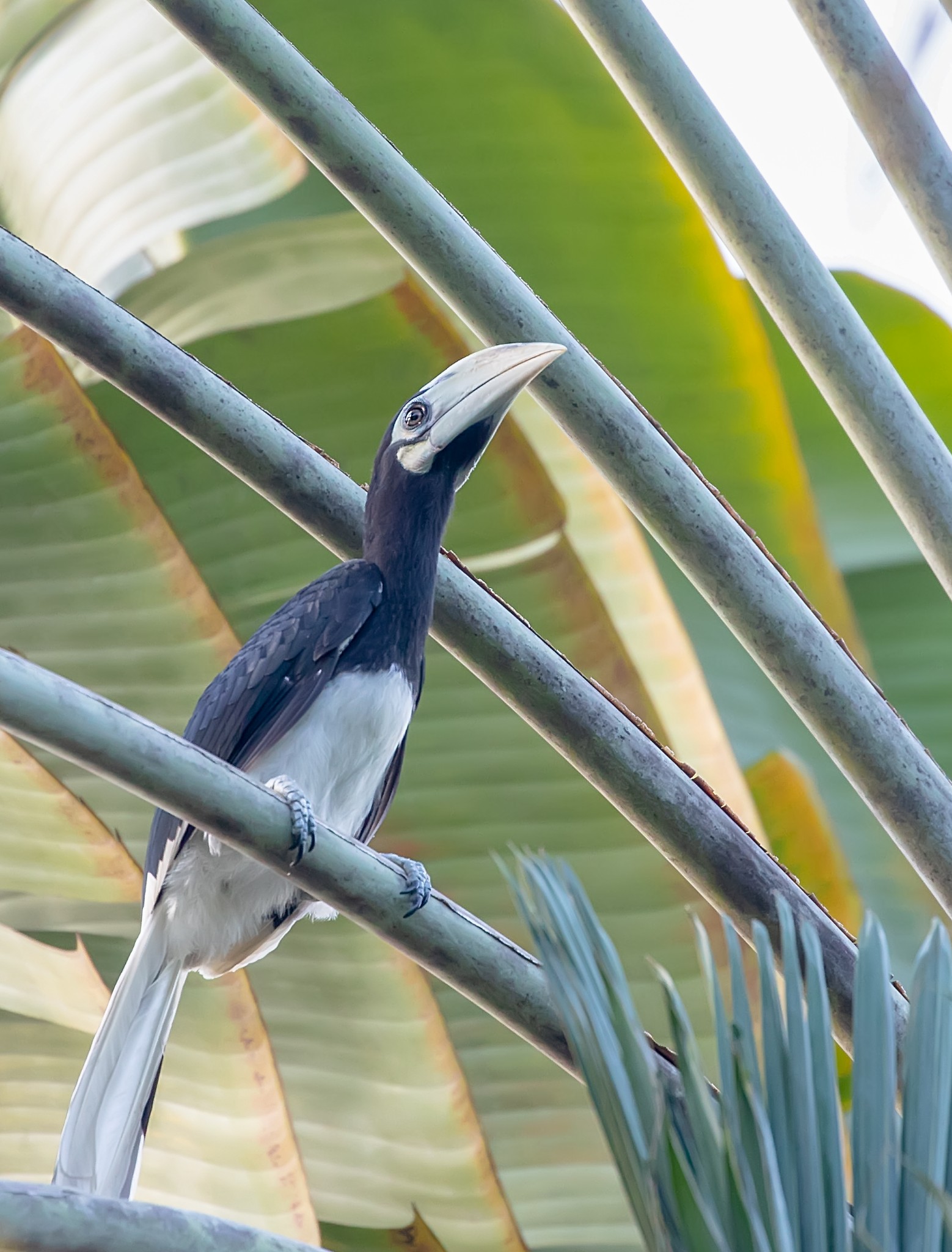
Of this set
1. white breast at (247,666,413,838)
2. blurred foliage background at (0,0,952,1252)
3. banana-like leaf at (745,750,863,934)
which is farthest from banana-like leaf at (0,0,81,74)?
banana-like leaf at (745,750,863,934)

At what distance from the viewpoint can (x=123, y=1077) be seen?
1.25m

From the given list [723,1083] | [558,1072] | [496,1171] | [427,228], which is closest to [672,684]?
[558,1072]

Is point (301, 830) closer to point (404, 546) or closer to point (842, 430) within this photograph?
point (404, 546)

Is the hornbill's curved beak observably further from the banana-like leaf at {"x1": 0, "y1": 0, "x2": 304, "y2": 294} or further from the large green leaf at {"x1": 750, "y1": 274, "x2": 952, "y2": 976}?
the large green leaf at {"x1": 750, "y1": 274, "x2": 952, "y2": 976}

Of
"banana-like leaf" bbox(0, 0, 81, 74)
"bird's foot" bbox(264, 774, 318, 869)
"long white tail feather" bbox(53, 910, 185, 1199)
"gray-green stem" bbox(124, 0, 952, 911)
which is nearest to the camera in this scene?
"bird's foot" bbox(264, 774, 318, 869)

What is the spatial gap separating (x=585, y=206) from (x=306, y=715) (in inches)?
39.6

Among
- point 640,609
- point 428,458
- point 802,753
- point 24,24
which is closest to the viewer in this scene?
point 428,458

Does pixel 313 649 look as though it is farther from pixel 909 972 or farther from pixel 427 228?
pixel 909 972

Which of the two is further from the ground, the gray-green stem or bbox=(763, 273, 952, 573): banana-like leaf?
bbox=(763, 273, 952, 573): banana-like leaf

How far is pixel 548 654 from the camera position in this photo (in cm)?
107

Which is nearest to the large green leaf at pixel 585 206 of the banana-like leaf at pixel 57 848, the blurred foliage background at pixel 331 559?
the blurred foliage background at pixel 331 559

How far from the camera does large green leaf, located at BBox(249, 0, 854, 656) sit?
1833 mm

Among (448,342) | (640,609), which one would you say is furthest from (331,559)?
(640,609)

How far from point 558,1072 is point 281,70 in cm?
154
